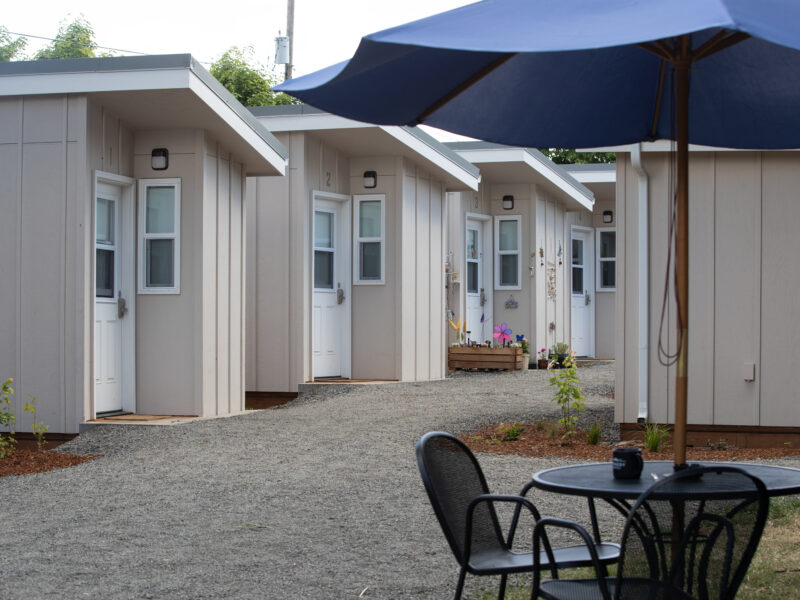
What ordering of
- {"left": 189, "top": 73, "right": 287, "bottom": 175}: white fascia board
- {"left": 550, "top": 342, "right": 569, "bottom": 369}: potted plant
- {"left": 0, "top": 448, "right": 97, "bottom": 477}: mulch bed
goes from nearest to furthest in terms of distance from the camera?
{"left": 0, "top": 448, "right": 97, "bottom": 477}: mulch bed, {"left": 189, "top": 73, "right": 287, "bottom": 175}: white fascia board, {"left": 550, "top": 342, "right": 569, "bottom": 369}: potted plant

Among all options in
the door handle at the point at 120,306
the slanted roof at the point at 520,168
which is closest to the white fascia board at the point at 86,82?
the door handle at the point at 120,306

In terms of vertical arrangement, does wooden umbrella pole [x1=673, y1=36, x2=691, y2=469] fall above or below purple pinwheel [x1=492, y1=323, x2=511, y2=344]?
above

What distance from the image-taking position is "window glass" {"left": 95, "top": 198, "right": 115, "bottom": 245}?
964 cm

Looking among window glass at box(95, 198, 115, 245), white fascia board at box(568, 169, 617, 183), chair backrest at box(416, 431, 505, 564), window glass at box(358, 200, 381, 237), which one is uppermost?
white fascia board at box(568, 169, 617, 183)

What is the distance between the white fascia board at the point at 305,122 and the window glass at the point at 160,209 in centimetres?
254

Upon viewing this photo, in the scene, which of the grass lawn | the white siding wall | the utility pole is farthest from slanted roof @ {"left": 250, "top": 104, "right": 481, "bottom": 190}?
the utility pole

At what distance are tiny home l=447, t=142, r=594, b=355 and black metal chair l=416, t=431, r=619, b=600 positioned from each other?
12.8 metres

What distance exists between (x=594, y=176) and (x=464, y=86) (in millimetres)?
15684

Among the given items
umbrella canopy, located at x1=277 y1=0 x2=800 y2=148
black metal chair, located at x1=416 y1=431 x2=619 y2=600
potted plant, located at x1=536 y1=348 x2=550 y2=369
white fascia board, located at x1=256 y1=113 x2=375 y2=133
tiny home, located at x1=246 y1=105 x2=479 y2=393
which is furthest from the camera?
potted plant, located at x1=536 y1=348 x2=550 y2=369

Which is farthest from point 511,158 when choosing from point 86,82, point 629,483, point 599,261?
point 629,483

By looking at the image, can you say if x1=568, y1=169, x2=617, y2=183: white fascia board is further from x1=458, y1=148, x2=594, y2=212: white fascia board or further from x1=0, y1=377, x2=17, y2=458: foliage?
x1=0, y1=377, x2=17, y2=458: foliage

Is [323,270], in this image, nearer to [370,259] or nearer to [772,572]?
[370,259]

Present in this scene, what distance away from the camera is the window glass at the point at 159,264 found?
401 inches

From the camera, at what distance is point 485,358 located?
15.4 m
